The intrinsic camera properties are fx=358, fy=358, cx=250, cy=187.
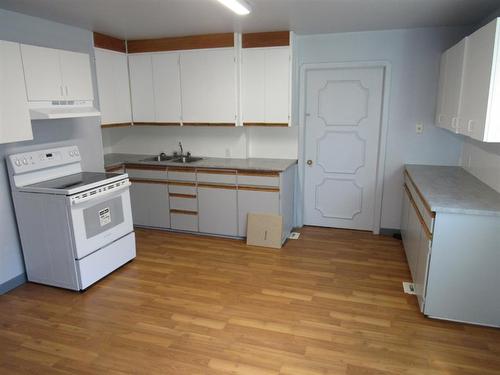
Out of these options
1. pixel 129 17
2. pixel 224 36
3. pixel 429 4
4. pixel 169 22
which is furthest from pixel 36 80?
pixel 429 4

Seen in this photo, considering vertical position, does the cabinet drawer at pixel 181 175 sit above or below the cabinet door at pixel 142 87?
below

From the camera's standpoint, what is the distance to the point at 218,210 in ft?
14.5

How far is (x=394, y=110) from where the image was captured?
166 inches

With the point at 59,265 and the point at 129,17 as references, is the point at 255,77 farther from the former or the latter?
the point at 59,265

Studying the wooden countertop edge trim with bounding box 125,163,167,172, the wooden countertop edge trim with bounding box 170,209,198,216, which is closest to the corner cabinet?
the wooden countertop edge trim with bounding box 170,209,198,216

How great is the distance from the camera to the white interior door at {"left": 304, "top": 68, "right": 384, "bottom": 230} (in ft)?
14.2

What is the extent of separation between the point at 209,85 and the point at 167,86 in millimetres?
587

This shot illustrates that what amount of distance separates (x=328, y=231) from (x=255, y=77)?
2.15 meters

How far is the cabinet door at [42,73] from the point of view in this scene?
2996mm

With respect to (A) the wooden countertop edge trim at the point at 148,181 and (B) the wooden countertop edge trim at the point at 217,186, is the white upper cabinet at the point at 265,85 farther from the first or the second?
(A) the wooden countertop edge trim at the point at 148,181

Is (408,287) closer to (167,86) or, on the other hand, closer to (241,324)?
(241,324)

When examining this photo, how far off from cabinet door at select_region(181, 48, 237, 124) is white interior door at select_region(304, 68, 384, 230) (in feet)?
3.26

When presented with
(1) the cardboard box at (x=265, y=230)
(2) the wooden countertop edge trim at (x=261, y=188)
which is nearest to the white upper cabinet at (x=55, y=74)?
(2) the wooden countertop edge trim at (x=261, y=188)

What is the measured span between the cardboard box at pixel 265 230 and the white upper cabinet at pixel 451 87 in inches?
77.8
